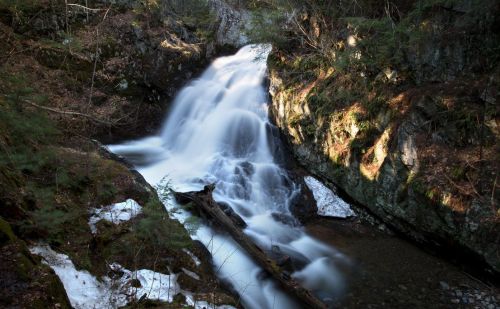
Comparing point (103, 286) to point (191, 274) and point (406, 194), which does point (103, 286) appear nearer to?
point (191, 274)

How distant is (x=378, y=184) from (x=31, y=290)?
7311 millimetres

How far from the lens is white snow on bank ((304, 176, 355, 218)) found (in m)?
9.35

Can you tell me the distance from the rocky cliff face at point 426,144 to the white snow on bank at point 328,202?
1.19 ft

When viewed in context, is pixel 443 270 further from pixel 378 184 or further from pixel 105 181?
pixel 105 181

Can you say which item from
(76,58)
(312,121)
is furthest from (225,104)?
(76,58)

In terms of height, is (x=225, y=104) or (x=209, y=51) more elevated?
(x=209, y=51)

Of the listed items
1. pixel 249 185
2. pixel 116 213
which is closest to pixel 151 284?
pixel 116 213

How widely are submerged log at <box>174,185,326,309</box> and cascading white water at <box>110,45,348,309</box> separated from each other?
0.17 meters

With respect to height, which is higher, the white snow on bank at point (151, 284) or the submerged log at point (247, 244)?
the white snow on bank at point (151, 284)

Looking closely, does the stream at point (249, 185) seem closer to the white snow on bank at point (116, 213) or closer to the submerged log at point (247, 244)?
the submerged log at point (247, 244)

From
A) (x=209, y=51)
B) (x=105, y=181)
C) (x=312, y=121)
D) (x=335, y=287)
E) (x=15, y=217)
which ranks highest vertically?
(x=209, y=51)

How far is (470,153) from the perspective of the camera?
7.02m

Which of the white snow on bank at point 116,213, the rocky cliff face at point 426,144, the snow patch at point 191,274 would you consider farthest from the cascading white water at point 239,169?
the rocky cliff face at point 426,144

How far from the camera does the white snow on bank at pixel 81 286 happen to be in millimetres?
3807
